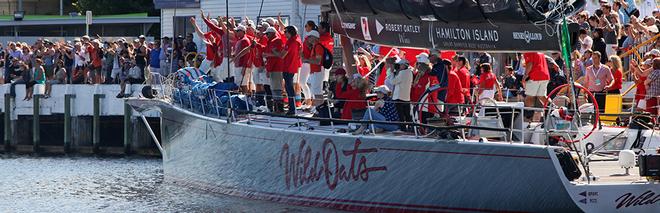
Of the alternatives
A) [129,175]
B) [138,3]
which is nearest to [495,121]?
[129,175]

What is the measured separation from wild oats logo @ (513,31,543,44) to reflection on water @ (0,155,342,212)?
409cm

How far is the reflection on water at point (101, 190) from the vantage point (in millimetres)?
22766

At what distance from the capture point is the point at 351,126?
770 inches

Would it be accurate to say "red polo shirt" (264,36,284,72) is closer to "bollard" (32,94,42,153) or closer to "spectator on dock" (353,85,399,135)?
"spectator on dock" (353,85,399,135)

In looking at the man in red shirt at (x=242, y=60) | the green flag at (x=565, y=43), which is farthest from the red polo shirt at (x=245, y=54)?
the green flag at (x=565, y=43)

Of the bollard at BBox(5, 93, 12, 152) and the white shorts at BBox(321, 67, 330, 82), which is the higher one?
the white shorts at BBox(321, 67, 330, 82)

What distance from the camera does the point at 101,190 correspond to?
2620 cm

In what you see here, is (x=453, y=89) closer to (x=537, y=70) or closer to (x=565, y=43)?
(x=537, y=70)

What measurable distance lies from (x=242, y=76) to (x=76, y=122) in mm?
13516

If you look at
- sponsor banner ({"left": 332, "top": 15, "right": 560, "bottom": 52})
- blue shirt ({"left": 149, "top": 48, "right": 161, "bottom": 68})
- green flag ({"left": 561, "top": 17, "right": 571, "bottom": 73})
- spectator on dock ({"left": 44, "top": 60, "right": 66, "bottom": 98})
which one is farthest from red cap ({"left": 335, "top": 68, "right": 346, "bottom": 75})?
spectator on dock ({"left": 44, "top": 60, "right": 66, "bottom": 98})

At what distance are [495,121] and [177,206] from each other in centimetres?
634

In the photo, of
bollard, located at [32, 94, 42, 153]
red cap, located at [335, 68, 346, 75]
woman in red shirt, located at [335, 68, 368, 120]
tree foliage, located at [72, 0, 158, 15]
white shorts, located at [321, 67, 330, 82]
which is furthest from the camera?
tree foliage, located at [72, 0, 158, 15]

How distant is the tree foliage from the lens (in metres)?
73.6

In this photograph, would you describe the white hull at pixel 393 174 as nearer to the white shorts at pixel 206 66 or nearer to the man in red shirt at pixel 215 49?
the man in red shirt at pixel 215 49
